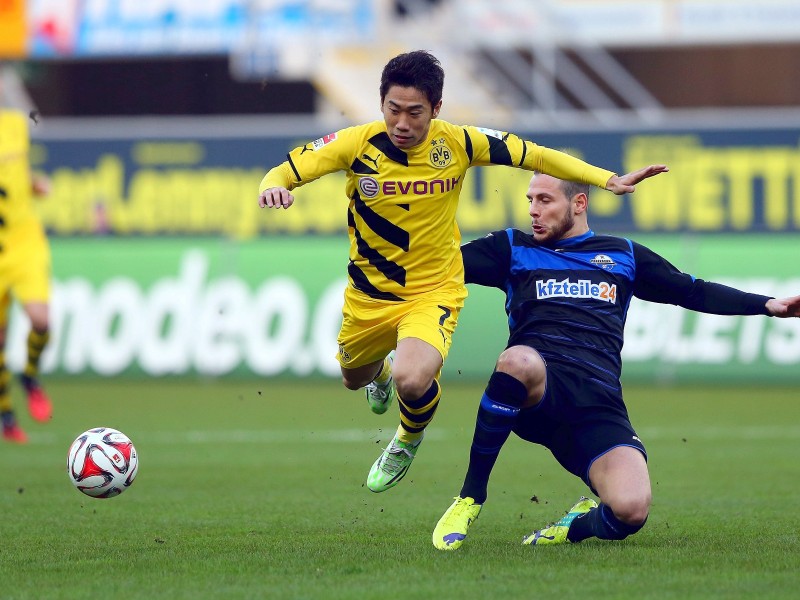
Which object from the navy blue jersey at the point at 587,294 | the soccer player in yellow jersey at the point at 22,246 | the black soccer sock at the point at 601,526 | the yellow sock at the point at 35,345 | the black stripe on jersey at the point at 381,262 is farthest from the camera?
the soccer player in yellow jersey at the point at 22,246

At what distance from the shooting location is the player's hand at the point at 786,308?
660 cm

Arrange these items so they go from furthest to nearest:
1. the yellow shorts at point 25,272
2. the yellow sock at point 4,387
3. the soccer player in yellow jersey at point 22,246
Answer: the yellow shorts at point 25,272
the soccer player in yellow jersey at point 22,246
the yellow sock at point 4,387

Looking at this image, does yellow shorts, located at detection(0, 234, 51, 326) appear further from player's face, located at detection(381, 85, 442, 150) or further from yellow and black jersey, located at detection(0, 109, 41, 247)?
player's face, located at detection(381, 85, 442, 150)

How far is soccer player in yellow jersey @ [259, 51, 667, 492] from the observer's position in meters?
6.92

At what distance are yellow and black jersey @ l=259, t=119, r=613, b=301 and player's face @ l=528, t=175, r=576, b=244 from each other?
11 cm

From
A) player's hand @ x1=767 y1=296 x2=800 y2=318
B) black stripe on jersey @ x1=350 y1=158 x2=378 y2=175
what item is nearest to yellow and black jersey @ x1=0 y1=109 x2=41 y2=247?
black stripe on jersey @ x1=350 y1=158 x2=378 y2=175

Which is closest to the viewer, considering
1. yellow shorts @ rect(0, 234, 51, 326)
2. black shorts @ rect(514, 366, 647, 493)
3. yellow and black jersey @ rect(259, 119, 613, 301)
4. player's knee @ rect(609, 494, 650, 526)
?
player's knee @ rect(609, 494, 650, 526)

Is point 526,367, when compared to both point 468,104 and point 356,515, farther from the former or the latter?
point 468,104

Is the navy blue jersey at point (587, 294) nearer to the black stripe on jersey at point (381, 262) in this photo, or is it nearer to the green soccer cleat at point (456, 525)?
the black stripe on jersey at point (381, 262)

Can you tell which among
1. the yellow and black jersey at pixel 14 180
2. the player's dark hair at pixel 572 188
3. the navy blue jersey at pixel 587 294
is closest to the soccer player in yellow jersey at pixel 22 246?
the yellow and black jersey at pixel 14 180

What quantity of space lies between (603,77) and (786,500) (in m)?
16.0

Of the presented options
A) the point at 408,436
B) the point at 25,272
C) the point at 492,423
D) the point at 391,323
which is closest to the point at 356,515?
the point at 408,436

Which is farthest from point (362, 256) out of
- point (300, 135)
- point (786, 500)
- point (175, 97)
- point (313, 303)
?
point (175, 97)

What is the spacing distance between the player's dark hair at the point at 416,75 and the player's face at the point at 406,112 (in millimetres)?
27
